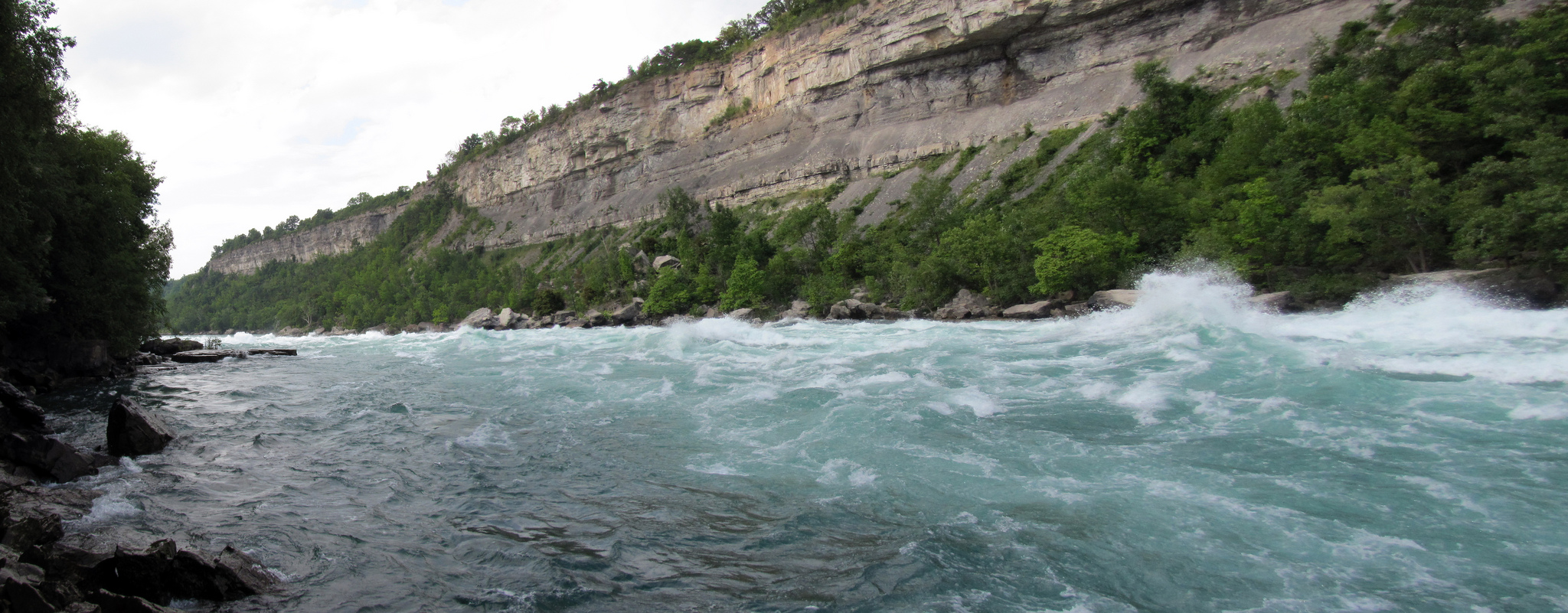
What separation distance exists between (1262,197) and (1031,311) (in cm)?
1003

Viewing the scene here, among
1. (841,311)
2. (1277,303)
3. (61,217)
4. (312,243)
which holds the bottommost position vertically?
(841,311)

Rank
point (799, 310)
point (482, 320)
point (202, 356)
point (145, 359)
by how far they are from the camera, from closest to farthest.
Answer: point (145, 359) < point (202, 356) < point (799, 310) < point (482, 320)

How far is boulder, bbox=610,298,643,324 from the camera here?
187 feet

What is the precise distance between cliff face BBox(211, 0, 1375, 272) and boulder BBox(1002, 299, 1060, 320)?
85.5 feet

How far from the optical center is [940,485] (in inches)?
302

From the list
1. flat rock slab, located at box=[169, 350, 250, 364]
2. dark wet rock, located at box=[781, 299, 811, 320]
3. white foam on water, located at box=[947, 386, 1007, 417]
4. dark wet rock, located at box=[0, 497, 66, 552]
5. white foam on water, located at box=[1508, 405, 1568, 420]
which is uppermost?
flat rock slab, located at box=[169, 350, 250, 364]

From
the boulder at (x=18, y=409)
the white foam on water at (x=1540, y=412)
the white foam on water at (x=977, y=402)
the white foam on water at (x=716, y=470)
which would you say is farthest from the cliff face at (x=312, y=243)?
the white foam on water at (x=1540, y=412)

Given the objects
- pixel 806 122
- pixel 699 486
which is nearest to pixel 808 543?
pixel 699 486

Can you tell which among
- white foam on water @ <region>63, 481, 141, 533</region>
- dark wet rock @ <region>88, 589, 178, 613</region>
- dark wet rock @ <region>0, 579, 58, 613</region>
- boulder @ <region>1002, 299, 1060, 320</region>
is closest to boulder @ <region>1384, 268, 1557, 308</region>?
boulder @ <region>1002, 299, 1060, 320</region>

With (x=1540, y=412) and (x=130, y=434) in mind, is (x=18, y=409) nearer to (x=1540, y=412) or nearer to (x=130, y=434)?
(x=130, y=434)

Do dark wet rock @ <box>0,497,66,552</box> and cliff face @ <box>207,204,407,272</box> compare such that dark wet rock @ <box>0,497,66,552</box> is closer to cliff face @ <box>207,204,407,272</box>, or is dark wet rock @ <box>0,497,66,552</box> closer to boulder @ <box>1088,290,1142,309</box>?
boulder @ <box>1088,290,1142,309</box>

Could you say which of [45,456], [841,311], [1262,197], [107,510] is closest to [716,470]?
[107,510]

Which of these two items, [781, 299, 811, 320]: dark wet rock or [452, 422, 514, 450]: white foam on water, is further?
[781, 299, 811, 320]: dark wet rock

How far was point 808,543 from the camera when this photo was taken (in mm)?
6180
